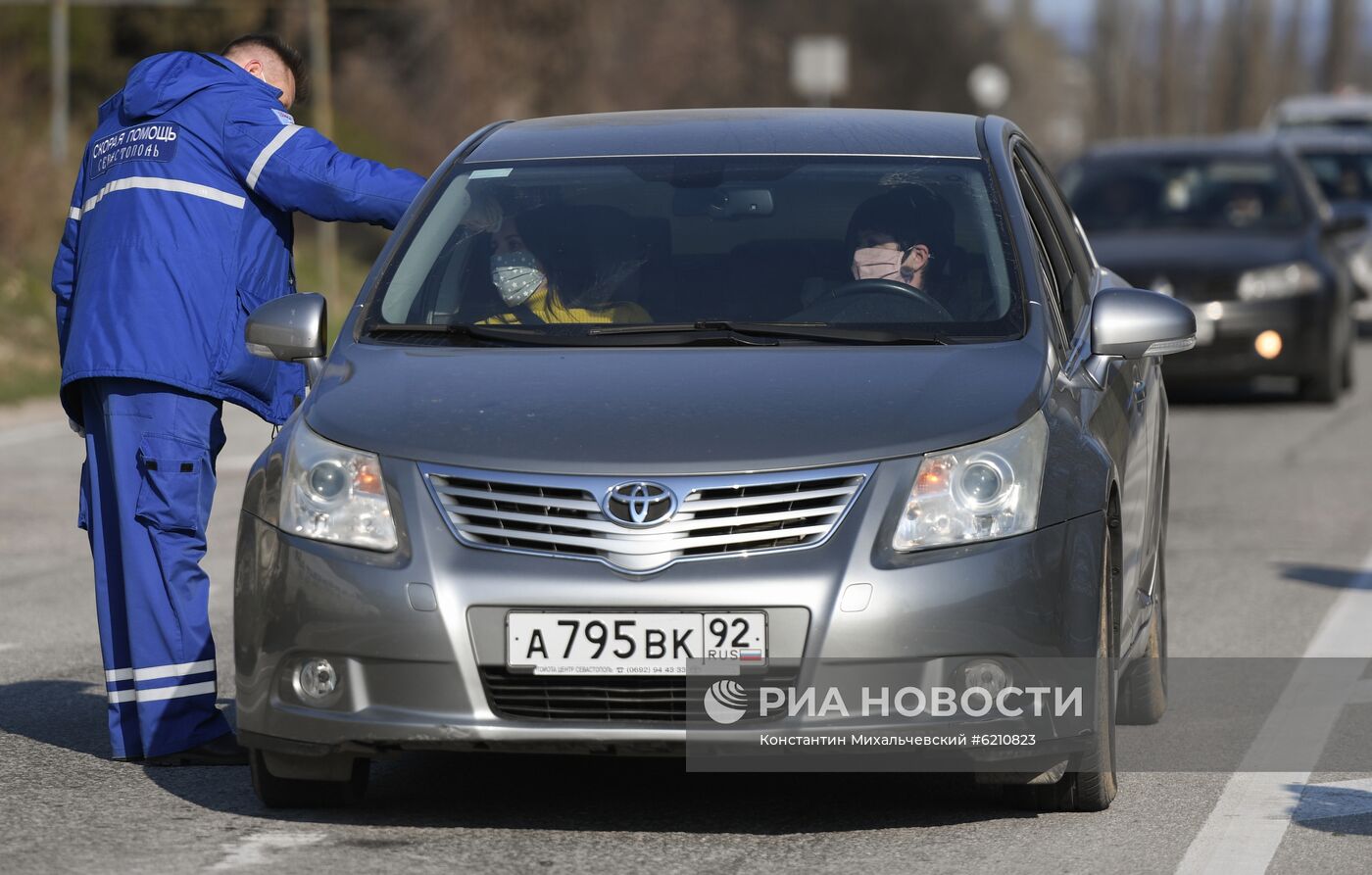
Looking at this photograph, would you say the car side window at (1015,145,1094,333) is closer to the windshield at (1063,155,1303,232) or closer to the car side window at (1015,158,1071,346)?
the car side window at (1015,158,1071,346)

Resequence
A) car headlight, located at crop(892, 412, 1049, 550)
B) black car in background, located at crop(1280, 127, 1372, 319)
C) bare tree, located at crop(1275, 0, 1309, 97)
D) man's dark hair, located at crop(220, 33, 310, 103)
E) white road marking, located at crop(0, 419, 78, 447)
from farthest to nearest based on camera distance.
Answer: bare tree, located at crop(1275, 0, 1309, 97) → black car in background, located at crop(1280, 127, 1372, 319) → white road marking, located at crop(0, 419, 78, 447) → man's dark hair, located at crop(220, 33, 310, 103) → car headlight, located at crop(892, 412, 1049, 550)

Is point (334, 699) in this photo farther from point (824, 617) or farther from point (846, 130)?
point (846, 130)

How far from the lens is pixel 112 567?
630 centimetres

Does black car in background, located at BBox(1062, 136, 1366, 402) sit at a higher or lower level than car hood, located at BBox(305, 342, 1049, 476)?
lower

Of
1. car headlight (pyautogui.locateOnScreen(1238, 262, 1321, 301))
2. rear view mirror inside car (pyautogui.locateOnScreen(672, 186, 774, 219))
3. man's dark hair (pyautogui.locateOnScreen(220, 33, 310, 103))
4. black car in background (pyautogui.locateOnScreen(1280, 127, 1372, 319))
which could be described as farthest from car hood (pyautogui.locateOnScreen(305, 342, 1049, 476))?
black car in background (pyautogui.locateOnScreen(1280, 127, 1372, 319))

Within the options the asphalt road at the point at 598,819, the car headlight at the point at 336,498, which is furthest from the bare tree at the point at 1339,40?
the car headlight at the point at 336,498

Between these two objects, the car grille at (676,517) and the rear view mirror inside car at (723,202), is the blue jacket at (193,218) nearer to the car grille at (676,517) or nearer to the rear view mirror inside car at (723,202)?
the rear view mirror inside car at (723,202)

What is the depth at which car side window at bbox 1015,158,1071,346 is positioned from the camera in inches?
237

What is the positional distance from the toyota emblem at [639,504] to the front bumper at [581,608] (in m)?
0.11

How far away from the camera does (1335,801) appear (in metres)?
5.73

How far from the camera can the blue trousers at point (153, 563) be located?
6184 mm

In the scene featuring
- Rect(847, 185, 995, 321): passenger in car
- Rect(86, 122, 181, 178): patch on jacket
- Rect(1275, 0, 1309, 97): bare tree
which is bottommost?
Rect(1275, 0, 1309, 97): bare tree

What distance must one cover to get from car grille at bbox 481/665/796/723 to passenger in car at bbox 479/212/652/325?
1.15m

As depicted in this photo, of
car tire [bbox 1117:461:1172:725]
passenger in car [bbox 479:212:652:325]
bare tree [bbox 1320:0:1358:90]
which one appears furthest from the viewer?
bare tree [bbox 1320:0:1358:90]
